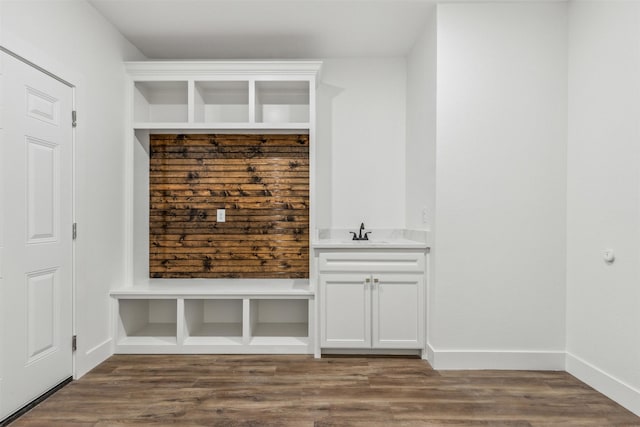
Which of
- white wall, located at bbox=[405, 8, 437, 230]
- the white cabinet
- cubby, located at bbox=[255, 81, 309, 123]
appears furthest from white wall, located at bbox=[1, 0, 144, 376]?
white wall, located at bbox=[405, 8, 437, 230]

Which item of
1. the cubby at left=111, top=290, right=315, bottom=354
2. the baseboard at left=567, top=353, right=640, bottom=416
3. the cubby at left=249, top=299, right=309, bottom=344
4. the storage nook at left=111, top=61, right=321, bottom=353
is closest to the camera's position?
the baseboard at left=567, top=353, right=640, bottom=416

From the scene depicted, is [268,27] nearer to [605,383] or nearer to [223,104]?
[223,104]

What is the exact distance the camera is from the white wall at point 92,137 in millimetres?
2443

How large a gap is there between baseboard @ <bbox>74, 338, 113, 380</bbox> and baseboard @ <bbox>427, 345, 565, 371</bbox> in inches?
98.5

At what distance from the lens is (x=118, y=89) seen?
327cm

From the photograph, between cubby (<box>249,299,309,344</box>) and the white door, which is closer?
the white door

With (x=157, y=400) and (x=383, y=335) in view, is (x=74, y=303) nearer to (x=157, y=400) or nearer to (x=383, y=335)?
(x=157, y=400)

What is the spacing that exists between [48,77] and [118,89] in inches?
34.7

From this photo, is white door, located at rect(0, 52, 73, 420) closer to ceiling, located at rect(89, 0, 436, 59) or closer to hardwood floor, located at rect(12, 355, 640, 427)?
hardwood floor, located at rect(12, 355, 640, 427)

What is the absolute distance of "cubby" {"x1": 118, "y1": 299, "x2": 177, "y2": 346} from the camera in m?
3.26

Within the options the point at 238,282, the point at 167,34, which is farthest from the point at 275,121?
the point at 238,282

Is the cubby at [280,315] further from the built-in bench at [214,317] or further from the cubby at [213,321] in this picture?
the cubby at [213,321]

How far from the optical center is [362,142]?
3859 mm

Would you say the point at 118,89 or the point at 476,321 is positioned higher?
the point at 118,89
